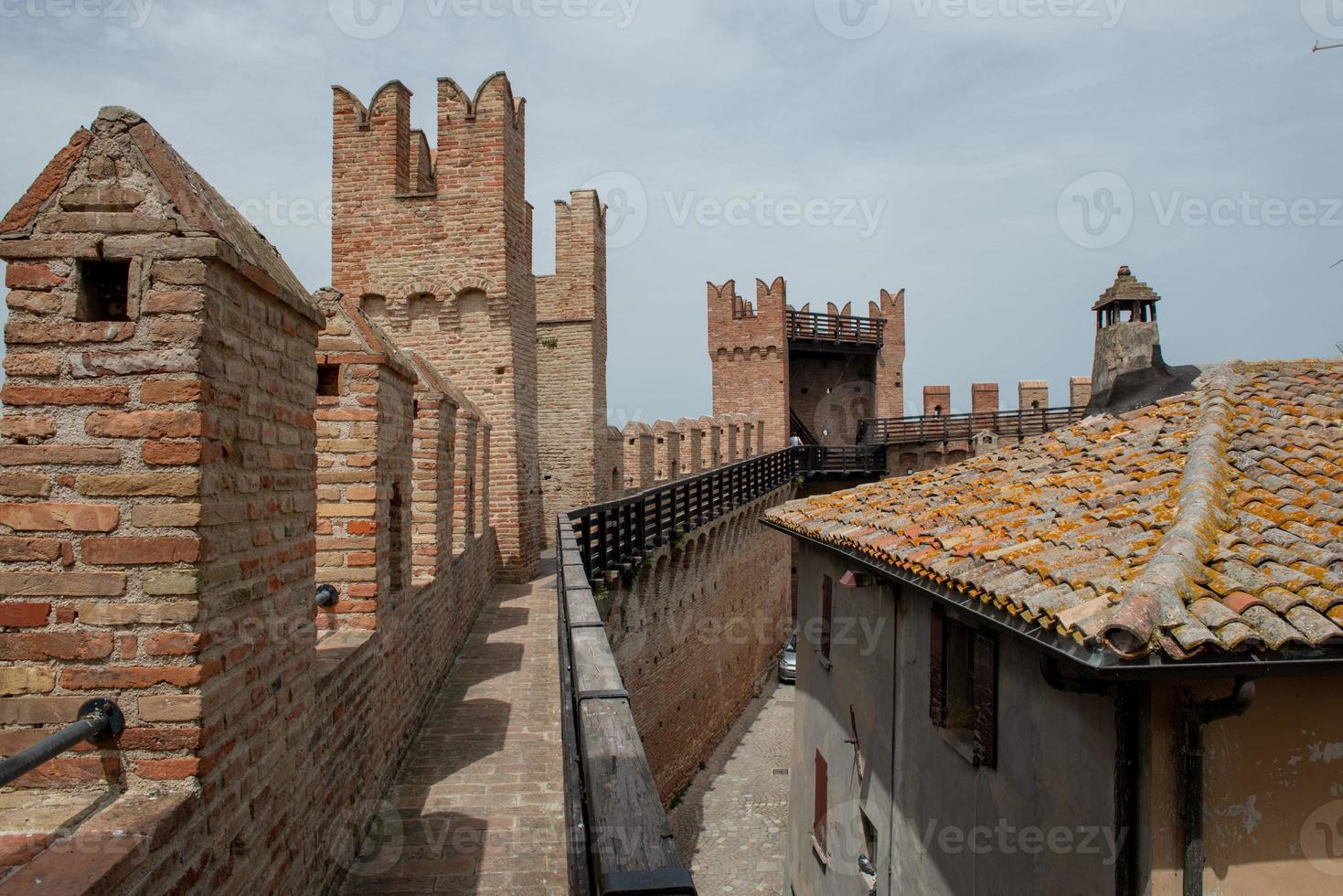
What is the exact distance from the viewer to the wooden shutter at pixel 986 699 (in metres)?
6.28

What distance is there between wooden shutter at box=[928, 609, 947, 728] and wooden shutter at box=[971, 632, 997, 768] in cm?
54

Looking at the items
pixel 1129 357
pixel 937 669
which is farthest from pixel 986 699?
pixel 1129 357

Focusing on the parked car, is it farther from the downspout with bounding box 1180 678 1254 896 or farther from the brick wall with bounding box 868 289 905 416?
the downspout with bounding box 1180 678 1254 896

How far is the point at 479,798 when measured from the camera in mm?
5070

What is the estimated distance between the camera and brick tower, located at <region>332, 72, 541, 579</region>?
1449 centimetres

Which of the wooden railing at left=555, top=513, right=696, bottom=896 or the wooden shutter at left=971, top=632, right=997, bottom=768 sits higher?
the wooden railing at left=555, top=513, right=696, bottom=896

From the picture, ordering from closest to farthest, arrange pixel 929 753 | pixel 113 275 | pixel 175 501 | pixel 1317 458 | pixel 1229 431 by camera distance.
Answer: pixel 175 501, pixel 113 275, pixel 1317 458, pixel 1229 431, pixel 929 753

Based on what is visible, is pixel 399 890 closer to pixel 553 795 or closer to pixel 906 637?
pixel 553 795

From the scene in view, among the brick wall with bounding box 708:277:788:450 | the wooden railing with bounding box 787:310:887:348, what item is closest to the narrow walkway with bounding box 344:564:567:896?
the brick wall with bounding box 708:277:788:450

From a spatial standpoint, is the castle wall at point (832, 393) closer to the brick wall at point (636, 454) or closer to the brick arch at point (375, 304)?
the brick wall at point (636, 454)

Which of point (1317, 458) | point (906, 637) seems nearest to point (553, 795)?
point (906, 637)

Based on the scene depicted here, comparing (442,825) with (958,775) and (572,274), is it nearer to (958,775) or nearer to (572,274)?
(958,775)

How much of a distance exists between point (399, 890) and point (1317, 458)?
6.46 metres

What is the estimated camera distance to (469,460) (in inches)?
414
